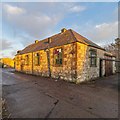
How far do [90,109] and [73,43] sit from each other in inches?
296

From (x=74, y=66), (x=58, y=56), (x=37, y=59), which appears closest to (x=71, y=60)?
(x=74, y=66)

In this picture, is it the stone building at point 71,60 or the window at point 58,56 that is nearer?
A: the stone building at point 71,60

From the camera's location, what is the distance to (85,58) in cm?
1218

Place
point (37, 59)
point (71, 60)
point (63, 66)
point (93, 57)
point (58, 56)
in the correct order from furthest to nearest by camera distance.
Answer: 1. point (37, 59)
2. point (93, 57)
3. point (58, 56)
4. point (63, 66)
5. point (71, 60)

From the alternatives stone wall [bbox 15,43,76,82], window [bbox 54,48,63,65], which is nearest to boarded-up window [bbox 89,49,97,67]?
stone wall [bbox 15,43,76,82]

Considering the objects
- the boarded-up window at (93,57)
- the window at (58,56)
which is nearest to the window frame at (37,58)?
the window at (58,56)

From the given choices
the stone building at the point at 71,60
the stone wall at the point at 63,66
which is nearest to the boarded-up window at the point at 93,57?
the stone building at the point at 71,60

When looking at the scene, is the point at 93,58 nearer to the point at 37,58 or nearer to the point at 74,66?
the point at 74,66

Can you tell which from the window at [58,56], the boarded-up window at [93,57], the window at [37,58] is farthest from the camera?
the window at [37,58]

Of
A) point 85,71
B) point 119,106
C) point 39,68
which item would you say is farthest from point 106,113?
point 39,68

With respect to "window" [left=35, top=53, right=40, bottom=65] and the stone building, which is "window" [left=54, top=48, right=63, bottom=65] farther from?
"window" [left=35, top=53, right=40, bottom=65]

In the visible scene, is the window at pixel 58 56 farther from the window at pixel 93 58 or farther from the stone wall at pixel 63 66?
the window at pixel 93 58

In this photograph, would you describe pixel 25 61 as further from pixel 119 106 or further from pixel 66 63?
pixel 119 106

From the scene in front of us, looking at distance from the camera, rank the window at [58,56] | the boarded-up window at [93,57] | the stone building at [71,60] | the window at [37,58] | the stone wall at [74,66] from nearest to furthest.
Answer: the stone wall at [74,66] < the stone building at [71,60] < the window at [58,56] < the boarded-up window at [93,57] < the window at [37,58]
